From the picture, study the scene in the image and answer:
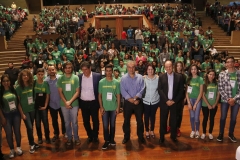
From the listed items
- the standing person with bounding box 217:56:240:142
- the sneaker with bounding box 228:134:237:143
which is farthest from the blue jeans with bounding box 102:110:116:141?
the sneaker with bounding box 228:134:237:143

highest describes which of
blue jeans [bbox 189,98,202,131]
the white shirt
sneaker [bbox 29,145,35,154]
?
the white shirt

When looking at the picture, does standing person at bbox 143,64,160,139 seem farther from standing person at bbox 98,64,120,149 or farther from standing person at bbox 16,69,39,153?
standing person at bbox 16,69,39,153

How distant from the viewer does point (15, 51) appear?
39.7 ft

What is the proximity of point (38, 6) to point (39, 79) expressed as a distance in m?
18.4

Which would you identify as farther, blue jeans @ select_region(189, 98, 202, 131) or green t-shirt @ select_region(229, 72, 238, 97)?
blue jeans @ select_region(189, 98, 202, 131)

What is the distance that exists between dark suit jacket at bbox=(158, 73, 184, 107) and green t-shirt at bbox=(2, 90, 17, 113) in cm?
222

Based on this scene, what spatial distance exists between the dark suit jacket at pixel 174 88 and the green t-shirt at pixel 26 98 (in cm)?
205

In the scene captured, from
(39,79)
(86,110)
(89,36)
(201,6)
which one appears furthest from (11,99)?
(201,6)

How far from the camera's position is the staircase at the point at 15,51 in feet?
36.8

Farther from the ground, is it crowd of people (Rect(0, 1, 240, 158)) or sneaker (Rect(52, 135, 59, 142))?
crowd of people (Rect(0, 1, 240, 158))

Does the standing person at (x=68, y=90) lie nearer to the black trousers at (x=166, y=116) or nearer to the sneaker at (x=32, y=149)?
the sneaker at (x=32, y=149)

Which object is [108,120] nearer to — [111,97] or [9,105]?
[111,97]

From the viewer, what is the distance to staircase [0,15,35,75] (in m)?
11.2

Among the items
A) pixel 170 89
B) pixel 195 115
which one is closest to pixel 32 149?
pixel 170 89
